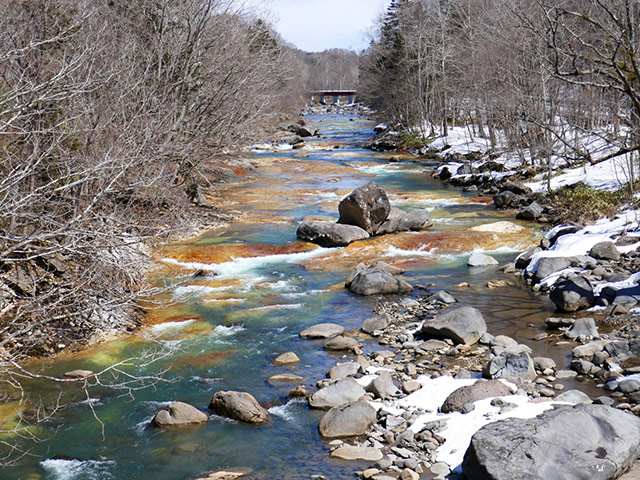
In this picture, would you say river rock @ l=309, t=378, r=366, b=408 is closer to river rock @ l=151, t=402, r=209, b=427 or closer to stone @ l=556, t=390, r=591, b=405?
river rock @ l=151, t=402, r=209, b=427

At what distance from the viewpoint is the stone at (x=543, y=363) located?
30.6ft

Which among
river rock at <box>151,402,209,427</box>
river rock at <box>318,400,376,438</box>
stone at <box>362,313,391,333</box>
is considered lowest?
river rock at <box>151,402,209,427</box>

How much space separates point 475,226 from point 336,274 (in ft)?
20.3

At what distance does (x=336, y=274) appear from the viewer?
1584 centimetres

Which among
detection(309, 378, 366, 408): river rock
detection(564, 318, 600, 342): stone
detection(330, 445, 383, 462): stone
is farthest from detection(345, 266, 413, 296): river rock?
detection(330, 445, 383, 462): stone

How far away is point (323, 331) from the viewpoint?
11727 mm

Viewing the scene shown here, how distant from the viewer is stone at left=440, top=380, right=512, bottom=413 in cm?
816

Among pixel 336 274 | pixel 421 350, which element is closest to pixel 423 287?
pixel 336 274

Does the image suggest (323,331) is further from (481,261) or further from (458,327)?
(481,261)

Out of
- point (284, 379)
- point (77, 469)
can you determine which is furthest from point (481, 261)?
point (77, 469)

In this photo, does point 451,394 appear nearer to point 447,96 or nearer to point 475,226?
point 475,226

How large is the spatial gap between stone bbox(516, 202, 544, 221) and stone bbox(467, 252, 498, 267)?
16.7 feet

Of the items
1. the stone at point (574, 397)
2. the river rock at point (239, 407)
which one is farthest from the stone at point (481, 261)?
the river rock at point (239, 407)

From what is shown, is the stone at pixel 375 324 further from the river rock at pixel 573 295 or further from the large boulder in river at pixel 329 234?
the large boulder in river at pixel 329 234
